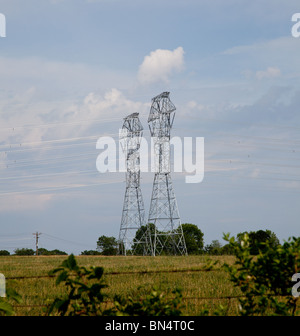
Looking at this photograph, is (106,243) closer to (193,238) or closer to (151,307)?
(193,238)

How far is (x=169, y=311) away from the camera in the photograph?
4.07 m

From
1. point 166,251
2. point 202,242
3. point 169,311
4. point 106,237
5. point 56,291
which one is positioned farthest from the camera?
point 106,237

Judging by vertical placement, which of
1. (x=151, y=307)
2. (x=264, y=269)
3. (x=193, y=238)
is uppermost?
(x=193, y=238)

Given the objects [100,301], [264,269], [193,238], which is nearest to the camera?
[100,301]

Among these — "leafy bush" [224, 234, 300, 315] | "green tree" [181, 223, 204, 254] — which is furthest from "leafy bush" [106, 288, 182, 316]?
"green tree" [181, 223, 204, 254]

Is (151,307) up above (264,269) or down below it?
below

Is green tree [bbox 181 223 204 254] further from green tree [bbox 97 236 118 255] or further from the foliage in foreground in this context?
the foliage in foreground

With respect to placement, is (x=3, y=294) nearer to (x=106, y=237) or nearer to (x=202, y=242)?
(x=202, y=242)

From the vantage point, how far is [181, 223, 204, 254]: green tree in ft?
310

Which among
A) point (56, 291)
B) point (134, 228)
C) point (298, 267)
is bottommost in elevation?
point (56, 291)

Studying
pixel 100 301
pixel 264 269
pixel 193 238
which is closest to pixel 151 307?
pixel 100 301

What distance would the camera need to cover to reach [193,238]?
319 ft
